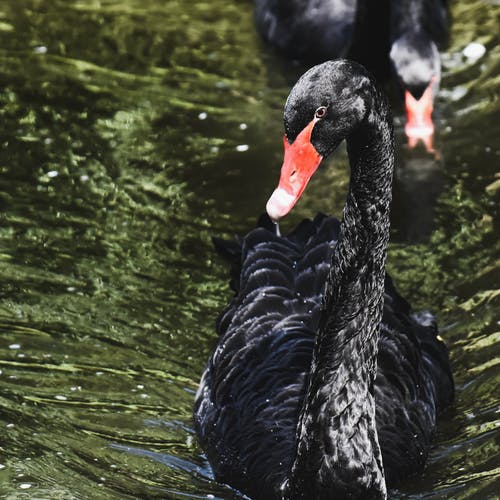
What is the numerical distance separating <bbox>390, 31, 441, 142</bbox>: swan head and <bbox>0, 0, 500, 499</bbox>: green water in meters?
0.18

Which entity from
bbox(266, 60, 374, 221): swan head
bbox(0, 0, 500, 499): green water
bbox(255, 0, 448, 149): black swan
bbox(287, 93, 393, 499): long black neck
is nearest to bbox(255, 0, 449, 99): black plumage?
bbox(255, 0, 448, 149): black swan

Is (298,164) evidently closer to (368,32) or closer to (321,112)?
(321,112)

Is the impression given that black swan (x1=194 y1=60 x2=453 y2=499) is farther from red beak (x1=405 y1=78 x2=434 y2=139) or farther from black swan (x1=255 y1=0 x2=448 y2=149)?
black swan (x1=255 y1=0 x2=448 y2=149)

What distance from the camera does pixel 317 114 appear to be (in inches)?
156

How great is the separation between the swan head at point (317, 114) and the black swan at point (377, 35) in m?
4.11

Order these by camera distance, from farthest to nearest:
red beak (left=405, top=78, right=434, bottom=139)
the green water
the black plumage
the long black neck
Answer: the black plumage < red beak (left=405, top=78, right=434, bottom=139) < the green water < the long black neck

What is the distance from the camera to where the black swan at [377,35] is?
8.13 metres

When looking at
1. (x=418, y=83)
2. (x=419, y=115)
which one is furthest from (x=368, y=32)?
(x=419, y=115)

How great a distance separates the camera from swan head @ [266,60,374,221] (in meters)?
3.92

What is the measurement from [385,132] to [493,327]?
2.06 m

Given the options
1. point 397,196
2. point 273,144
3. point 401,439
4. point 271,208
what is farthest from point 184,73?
point 271,208

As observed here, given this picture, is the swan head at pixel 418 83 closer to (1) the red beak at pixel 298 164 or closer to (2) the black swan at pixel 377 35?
(2) the black swan at pixel 377 35

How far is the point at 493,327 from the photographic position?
5957mm

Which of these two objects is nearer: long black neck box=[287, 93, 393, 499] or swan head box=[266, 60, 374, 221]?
swan head box=[266, 60, 374, 221]
